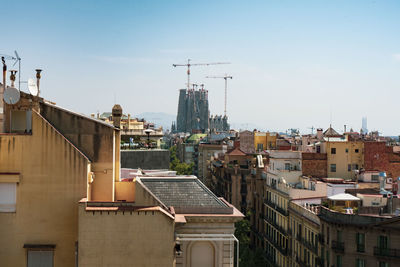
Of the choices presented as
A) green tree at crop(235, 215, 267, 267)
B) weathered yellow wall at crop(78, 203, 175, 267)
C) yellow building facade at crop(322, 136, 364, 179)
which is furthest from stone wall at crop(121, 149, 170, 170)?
yellow building facade at crop(322, 136, 364, 179)

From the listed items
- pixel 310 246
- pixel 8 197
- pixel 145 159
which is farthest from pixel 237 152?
pixel 8 197

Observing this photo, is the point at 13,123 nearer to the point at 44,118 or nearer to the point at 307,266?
the point at 44,118

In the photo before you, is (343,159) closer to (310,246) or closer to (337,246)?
(310,246)

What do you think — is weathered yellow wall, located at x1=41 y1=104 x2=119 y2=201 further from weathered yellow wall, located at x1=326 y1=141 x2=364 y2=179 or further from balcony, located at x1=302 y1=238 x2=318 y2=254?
weathered yellow wall, located at x1=326 y1=141 x2=364 y2=179

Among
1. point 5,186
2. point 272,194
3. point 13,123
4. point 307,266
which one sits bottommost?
point 307,266

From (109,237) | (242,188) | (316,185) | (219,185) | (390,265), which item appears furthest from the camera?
(219,185)

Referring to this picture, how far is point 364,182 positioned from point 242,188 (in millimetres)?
32346

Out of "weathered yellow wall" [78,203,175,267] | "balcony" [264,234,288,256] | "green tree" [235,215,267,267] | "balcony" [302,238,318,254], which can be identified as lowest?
"green tree" [235,215,267,267]

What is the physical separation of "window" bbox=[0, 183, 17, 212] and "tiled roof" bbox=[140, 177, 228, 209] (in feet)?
19.0

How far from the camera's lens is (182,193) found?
24578mm

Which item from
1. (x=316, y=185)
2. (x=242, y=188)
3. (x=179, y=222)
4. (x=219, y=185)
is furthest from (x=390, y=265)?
(x=219, y=185)

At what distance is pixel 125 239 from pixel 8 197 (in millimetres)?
5275

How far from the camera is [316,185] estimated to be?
60.6 metres

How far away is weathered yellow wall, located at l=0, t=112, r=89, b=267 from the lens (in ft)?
73.2
